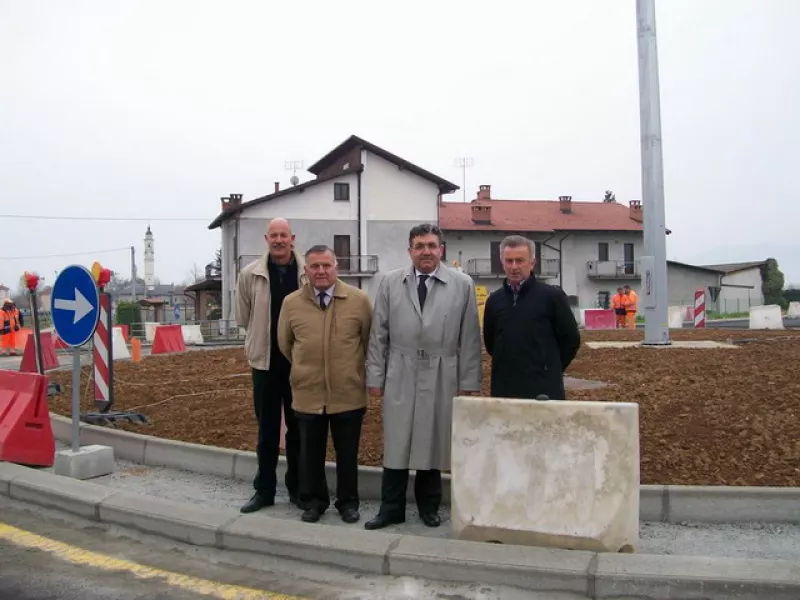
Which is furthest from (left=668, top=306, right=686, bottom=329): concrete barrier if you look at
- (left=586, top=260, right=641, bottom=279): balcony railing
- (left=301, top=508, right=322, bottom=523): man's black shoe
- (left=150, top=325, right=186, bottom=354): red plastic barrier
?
(left=301, top=508, right=322, bottom=523): man's black shoe

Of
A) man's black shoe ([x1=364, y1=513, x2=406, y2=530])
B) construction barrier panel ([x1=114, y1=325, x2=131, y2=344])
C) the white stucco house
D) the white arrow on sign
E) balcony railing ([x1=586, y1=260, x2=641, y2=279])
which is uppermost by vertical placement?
the white stucco house

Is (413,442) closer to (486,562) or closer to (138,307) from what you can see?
(486,562)

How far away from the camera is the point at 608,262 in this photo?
2425 inches

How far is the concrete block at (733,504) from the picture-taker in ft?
16.3

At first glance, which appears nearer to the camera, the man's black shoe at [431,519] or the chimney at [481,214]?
the man's black shoe at [431,519]

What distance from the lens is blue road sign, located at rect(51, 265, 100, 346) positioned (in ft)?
22.1

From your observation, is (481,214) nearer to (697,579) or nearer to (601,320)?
(601,320)

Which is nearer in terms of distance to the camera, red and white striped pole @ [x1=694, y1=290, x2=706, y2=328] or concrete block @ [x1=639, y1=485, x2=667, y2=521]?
concrete block @ [x1=639, y1=485, x2=667, y2=521]

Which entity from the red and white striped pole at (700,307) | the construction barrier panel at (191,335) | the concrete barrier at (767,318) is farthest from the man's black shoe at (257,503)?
the construction barrier panel at (191,335)

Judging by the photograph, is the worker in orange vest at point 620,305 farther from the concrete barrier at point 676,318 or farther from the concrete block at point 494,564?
the concrete block at point 494,564

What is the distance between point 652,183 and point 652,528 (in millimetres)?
10809

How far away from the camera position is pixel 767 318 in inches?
987

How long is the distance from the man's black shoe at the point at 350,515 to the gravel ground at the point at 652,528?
0.15 ft

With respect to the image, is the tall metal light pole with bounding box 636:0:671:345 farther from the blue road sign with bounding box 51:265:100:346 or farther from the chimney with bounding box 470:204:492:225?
the chimney with bounding box 470:204:492:225
